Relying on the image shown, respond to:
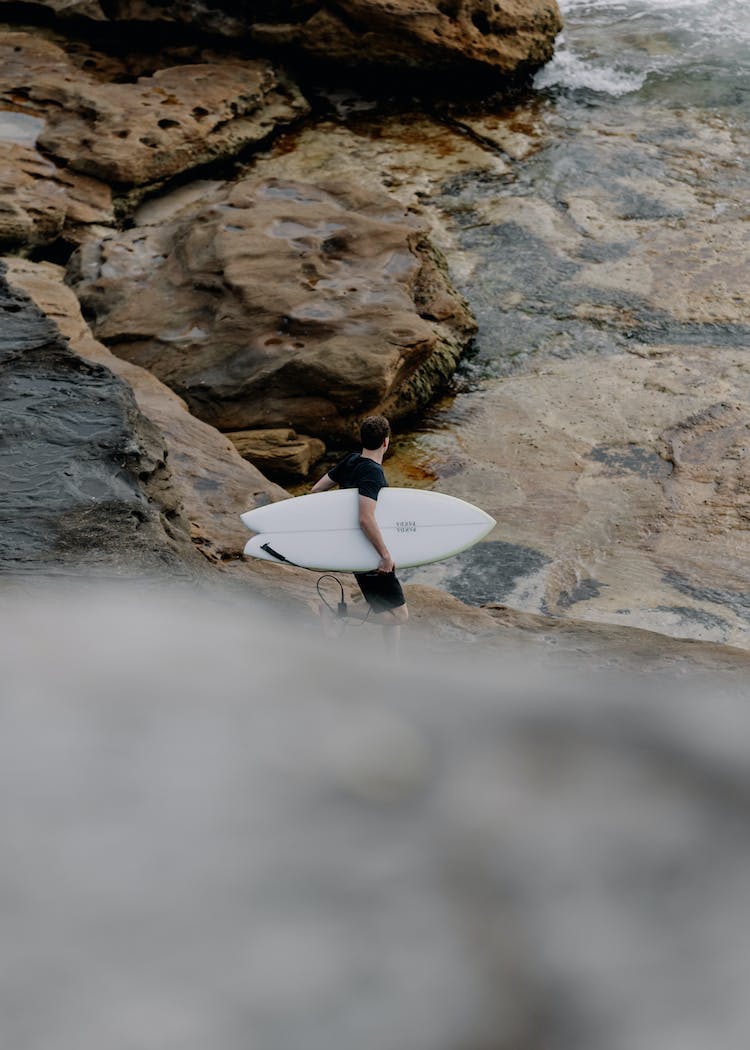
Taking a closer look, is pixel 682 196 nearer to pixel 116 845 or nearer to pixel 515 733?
pixel 515 733

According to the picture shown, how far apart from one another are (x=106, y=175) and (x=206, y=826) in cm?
680

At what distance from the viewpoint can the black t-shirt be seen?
4.09 meters

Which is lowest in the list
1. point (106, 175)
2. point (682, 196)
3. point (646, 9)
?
point (106, 175)

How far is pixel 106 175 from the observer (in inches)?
320

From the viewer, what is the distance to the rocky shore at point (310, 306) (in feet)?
12.8

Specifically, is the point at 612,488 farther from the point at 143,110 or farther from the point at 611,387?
the point at 143,110

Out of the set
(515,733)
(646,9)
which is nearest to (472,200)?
(646,9)

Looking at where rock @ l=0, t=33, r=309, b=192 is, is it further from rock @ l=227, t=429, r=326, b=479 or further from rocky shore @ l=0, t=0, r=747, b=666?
rock @ l=227, t=429, r=326, b=479

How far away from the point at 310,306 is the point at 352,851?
4.64 meters

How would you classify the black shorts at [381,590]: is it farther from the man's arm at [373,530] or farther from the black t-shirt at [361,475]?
the black t-shirt at [361,475]

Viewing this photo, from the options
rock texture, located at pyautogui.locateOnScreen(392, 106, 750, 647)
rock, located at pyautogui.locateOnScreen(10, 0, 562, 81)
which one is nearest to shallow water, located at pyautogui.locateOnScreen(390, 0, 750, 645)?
rock texture, located at pyautogui.locateOnScreen(392, 106, 750, 647)

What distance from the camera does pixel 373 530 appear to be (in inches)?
159

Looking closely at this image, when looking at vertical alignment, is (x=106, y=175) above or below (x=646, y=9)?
below

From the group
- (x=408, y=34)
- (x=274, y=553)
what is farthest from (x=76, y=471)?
(x=408, y=34)
